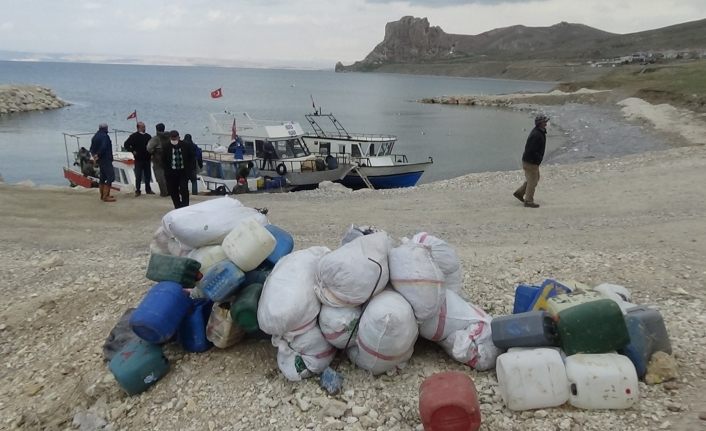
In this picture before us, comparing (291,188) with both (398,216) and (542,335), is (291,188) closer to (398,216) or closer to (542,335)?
(398,216)

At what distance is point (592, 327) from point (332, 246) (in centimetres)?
526

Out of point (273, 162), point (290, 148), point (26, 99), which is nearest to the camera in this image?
point (273, 162)

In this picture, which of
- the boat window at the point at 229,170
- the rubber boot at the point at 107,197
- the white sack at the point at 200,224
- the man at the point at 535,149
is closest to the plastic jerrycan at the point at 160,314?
the white sack at the point at 200,224

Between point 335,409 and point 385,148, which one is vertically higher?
point 385,148

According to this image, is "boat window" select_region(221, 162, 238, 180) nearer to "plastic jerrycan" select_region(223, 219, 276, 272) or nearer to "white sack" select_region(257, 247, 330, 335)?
"plastic jerrycan" select_region(223, 219, 276, 272)

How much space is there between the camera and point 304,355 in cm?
465

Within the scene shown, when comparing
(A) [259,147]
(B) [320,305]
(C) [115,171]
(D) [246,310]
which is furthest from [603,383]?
(A) [259,147]

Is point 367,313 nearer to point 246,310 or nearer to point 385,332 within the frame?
point 385,332

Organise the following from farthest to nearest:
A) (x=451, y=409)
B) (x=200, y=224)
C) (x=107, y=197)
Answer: (x=107, y=197) < (x=200, y=224) < (x=451, y=409)

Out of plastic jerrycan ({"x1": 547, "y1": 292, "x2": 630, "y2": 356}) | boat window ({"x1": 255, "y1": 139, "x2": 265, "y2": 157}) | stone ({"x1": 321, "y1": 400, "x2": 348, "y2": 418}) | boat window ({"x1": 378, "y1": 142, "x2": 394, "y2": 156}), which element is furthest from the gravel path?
boat window ({"x1": 378, "y1": 142, "x2": 394, "y2": 156})

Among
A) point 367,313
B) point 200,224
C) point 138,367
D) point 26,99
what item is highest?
point 26,99

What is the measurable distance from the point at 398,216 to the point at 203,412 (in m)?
7.27

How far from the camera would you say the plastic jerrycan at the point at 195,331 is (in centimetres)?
513

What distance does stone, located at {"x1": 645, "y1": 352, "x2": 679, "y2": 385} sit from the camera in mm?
4242
